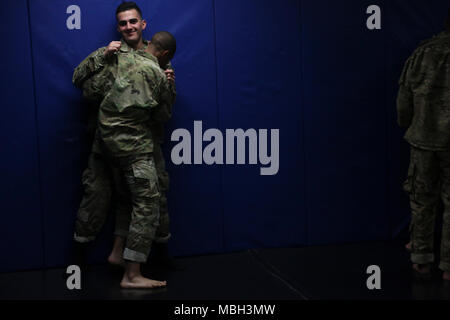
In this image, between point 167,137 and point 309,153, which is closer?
point 167,137

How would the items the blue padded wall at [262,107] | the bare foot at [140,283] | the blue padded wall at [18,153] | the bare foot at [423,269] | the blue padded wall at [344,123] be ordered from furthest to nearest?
the blue padded wall at [344,123], the blue padded wall at [262,107], the blue padded wall at [18,153], the bare foot at [423,269], the bare foot at [140,283]

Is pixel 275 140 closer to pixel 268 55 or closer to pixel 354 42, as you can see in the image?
pixel 268 55

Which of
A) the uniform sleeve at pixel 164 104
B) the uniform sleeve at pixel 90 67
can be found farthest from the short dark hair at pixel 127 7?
the uniform sleeve at pixel 164 104

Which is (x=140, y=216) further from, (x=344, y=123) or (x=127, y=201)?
(x=344, y=123)

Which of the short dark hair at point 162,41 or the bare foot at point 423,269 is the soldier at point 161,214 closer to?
the short dark hair at point 162,41

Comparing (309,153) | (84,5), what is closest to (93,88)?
(84,5)

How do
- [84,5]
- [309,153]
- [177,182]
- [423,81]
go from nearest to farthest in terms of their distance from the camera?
[423,81] → [84,5] → [177,182] → [309,153]

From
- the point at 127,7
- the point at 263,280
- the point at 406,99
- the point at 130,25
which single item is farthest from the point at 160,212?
Result: the point at 406,99

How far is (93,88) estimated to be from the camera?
297 centimetres

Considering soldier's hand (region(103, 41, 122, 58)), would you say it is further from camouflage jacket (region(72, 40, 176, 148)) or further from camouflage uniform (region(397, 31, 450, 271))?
camouflage uniform (region(397, 31, 450, 271))

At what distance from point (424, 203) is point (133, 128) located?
1739 mm

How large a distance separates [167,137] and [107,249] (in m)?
0.85

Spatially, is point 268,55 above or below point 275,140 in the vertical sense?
above

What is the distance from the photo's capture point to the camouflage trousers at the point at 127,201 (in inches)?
111
